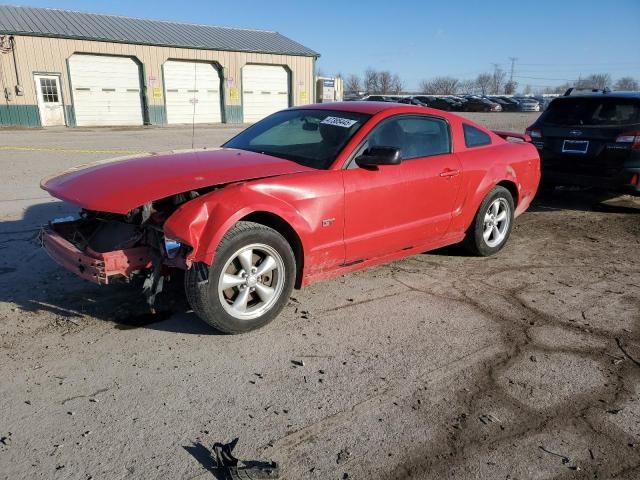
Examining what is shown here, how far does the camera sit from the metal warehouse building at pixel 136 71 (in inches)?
943

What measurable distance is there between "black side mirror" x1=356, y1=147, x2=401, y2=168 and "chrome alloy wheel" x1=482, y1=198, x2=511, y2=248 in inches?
73.5

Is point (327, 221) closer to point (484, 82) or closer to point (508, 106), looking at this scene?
point (508, 106)

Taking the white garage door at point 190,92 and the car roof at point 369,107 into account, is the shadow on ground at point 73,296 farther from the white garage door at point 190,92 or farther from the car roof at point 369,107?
the white garage door at point 190,92

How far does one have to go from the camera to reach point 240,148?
4883 mm

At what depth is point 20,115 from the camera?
2412 cm

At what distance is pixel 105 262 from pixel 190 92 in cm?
2743

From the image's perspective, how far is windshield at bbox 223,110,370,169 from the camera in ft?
14.4

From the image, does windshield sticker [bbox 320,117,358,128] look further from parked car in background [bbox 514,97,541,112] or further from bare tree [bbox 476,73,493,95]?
bare tree [bbox 476,73,493,95]

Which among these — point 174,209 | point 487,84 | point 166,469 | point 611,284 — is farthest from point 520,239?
point 487,84

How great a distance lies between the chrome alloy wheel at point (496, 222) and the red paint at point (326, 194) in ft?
1.05

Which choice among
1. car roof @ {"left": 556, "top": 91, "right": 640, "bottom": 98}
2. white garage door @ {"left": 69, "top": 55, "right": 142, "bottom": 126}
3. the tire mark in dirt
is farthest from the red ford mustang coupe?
white garage door @ {"left": 69, "top": 55, "right": 142, "bottom": 126}

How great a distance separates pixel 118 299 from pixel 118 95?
24774 millimetres

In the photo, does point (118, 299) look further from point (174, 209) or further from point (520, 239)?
point (520, 239)

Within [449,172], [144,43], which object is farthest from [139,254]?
[144,43]
